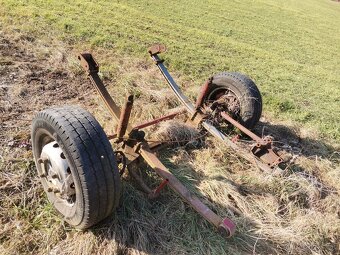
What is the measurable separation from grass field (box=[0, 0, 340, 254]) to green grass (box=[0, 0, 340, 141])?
0.14ft

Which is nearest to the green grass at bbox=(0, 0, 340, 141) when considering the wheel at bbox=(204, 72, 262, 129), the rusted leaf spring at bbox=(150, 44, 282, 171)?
the wheel at bbox=(204, 72, 262, 129)

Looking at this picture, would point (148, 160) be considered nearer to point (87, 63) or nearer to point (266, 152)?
point (87, 63)

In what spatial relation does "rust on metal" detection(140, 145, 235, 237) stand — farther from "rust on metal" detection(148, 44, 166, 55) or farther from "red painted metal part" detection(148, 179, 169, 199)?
"rust on metal" detection(148, 44, 166, 55)

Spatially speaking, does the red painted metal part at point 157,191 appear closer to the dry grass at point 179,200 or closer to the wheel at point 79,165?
the dry grass at point 179,200

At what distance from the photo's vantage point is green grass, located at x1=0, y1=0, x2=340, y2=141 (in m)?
6.75

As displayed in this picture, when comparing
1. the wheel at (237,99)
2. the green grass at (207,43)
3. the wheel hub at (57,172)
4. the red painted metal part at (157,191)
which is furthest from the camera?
the green grass at (207,43)

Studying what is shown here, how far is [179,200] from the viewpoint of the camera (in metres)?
3.29

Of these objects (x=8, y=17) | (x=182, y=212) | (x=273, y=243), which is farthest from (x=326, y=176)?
(x=8, y=17)

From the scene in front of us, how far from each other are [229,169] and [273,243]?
112 cm

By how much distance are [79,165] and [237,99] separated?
2658 millimetres

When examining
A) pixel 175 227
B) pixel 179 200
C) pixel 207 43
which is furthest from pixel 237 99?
pixel 207 43

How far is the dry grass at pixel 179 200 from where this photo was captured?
282 centimetres

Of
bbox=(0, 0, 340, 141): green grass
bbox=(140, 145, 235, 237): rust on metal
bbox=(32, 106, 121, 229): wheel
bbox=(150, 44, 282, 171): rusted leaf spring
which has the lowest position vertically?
bbox=(0, 0, 340, 141): green grass

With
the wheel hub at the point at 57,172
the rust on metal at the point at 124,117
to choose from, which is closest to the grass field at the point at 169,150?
the wheel hub at the point at 57,172
